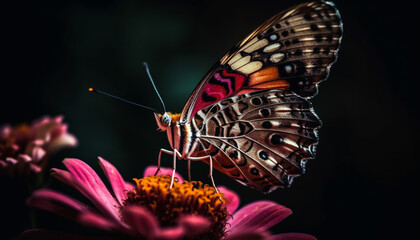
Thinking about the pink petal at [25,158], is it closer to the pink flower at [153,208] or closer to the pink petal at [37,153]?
the pink petal at [37,153]

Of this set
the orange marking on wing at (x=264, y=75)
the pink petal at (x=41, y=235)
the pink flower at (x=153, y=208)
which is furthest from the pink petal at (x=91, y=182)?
the orange marking on wing at (x=264, y=75)

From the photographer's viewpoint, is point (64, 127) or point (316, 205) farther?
point (316, 205)

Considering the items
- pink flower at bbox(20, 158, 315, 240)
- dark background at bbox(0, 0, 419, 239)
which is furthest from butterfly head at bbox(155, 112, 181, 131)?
dark background at bbox(0, 0, 419, 239)

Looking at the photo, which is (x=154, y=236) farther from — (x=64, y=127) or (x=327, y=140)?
(x=327, y=140)

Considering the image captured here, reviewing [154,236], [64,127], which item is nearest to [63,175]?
[154,236]

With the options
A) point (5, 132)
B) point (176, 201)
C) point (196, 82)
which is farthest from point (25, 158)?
point (196, 82)

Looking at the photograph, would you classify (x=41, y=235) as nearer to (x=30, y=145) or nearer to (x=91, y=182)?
(x=91, y=182)

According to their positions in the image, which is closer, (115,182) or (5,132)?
(115,182)
